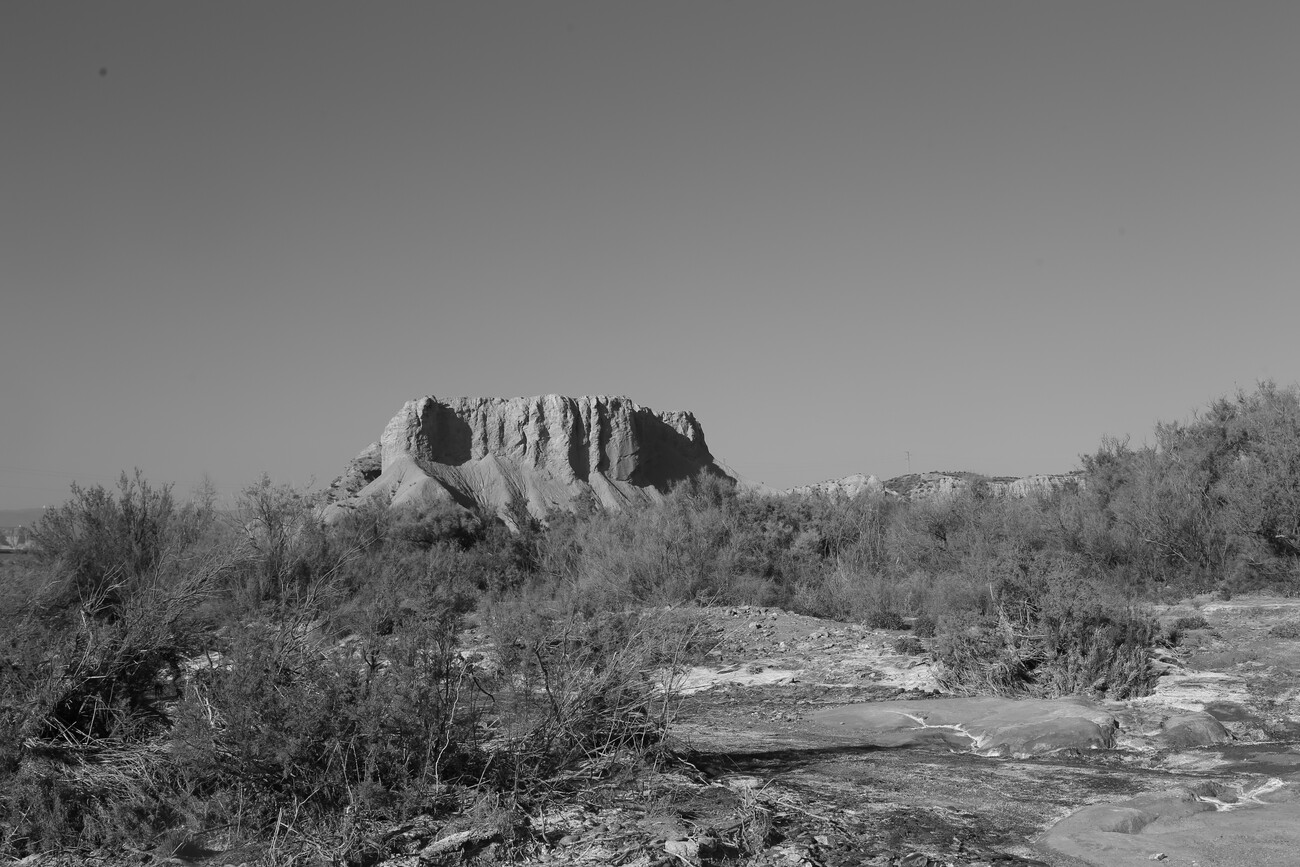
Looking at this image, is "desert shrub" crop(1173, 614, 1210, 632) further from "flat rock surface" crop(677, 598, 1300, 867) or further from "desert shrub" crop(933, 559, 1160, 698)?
"desert shrub" crop(933, 559, 1160, 698)

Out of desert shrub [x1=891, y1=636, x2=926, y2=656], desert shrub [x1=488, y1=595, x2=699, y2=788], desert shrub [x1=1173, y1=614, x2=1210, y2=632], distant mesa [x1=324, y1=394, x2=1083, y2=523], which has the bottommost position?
desert shrub [x1=891, y1=636, x2=926, y2=656]

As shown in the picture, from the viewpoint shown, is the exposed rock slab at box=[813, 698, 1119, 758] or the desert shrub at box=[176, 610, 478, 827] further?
the exposed rock slab at box=[813, 698, 1119, 758]

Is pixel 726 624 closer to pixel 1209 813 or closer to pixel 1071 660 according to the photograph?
pixel 1071 660

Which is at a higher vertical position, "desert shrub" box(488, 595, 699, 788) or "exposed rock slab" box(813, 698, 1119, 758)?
"desert shrub" box(488, 595, 699, 788)

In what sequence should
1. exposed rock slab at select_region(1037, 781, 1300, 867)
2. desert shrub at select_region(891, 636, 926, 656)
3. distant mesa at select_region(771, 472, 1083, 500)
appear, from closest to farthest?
exposed rock slab at select_region(1037, 781, 1300, 867)
desert shrub at select_region(891, 636, 926, 656)
distant mesa at select_region(771, 472, 1083, 500)

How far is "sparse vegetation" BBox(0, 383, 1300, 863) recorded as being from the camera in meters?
5.09

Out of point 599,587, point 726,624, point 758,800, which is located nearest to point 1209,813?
point 758,800

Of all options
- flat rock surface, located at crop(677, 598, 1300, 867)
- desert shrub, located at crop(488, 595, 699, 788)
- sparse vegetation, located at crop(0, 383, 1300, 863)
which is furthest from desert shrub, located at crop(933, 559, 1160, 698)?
desert shrub, located at crop(488, 595, 699, 788)

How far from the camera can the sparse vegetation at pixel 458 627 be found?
16.7 ft

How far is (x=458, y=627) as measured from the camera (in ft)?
20.7

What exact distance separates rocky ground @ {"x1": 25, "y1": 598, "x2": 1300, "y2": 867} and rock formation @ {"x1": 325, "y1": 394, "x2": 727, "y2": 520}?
43.3 metres

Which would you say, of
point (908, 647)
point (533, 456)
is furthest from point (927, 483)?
point (908, 647)

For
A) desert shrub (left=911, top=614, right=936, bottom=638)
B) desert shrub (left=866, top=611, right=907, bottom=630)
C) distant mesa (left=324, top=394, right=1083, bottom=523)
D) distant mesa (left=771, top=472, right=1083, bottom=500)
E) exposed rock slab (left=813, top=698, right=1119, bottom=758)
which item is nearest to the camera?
exposed rock slab (left=813, top=698, right=1119, bottom=758)

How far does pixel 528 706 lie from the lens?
5840 millimetres
